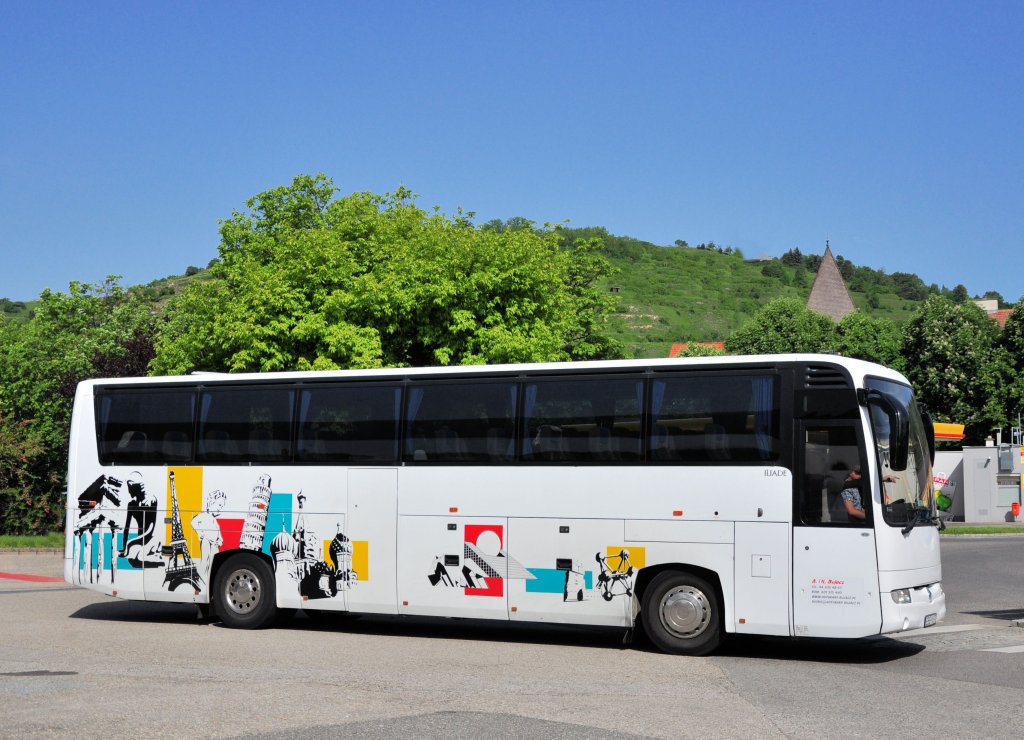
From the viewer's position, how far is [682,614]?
1280 centimetres

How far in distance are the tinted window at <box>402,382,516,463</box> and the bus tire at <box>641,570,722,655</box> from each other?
2.28 m

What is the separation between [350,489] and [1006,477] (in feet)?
149

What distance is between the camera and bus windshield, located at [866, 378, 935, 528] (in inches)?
479

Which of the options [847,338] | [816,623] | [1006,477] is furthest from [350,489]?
[847,338]

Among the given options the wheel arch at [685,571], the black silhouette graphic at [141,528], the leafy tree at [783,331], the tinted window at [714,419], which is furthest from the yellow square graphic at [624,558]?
the leafy tree at [783,331]

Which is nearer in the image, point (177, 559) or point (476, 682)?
point (476, 682)

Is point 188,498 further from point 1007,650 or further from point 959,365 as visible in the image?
point 959,365

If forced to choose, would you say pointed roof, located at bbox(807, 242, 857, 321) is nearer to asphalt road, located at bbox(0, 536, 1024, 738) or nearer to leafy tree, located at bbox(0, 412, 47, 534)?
leafy tree, located at bbox(0, 412, 47, 534)

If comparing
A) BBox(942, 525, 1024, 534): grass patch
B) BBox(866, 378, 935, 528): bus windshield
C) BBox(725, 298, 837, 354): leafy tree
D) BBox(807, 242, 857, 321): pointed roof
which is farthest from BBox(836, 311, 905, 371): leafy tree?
BBox(866, 378, 935, 528): bus windshield

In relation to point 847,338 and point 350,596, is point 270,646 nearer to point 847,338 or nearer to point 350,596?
point 350,596

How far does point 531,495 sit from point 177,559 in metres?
5.19

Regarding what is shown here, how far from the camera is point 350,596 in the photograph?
1467cm

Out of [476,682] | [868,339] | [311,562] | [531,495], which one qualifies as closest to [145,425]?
[311,562]

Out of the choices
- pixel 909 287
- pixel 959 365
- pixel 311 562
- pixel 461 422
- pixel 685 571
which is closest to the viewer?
pixel 685 571
